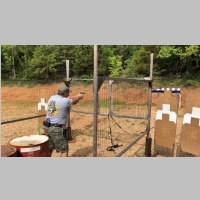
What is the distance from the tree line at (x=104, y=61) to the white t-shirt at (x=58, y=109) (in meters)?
15.6

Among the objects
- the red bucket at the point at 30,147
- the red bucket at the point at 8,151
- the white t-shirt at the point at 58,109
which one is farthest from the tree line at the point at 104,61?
the red bucket at the point at 8,151

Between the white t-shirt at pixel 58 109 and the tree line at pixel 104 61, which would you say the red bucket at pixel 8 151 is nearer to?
the white t-shirt at pixel 58 109

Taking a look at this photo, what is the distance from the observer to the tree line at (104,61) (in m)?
18.4

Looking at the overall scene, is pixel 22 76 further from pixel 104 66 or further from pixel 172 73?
pixel 172 73

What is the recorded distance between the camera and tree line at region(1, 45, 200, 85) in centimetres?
1838

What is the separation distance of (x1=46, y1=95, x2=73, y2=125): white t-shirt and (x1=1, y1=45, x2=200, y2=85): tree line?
614 inches

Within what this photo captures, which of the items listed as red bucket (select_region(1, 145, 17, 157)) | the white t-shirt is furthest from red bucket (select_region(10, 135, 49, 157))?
the white t-shirt

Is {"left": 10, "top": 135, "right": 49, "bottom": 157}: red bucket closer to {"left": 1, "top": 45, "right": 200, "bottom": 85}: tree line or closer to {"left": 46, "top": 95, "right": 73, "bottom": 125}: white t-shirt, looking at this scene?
{"left": 46, "top": 95, "right": 73, "bottom": 125}: white t-shirt

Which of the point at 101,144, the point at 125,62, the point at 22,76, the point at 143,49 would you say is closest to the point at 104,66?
the point at 125,62

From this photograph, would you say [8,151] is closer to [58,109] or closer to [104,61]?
[58,109]

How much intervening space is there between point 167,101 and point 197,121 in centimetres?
77

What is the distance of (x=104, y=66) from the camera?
69.8 ft

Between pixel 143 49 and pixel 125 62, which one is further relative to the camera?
pixel 125 62

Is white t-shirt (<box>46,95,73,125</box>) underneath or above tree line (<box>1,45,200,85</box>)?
underneath
